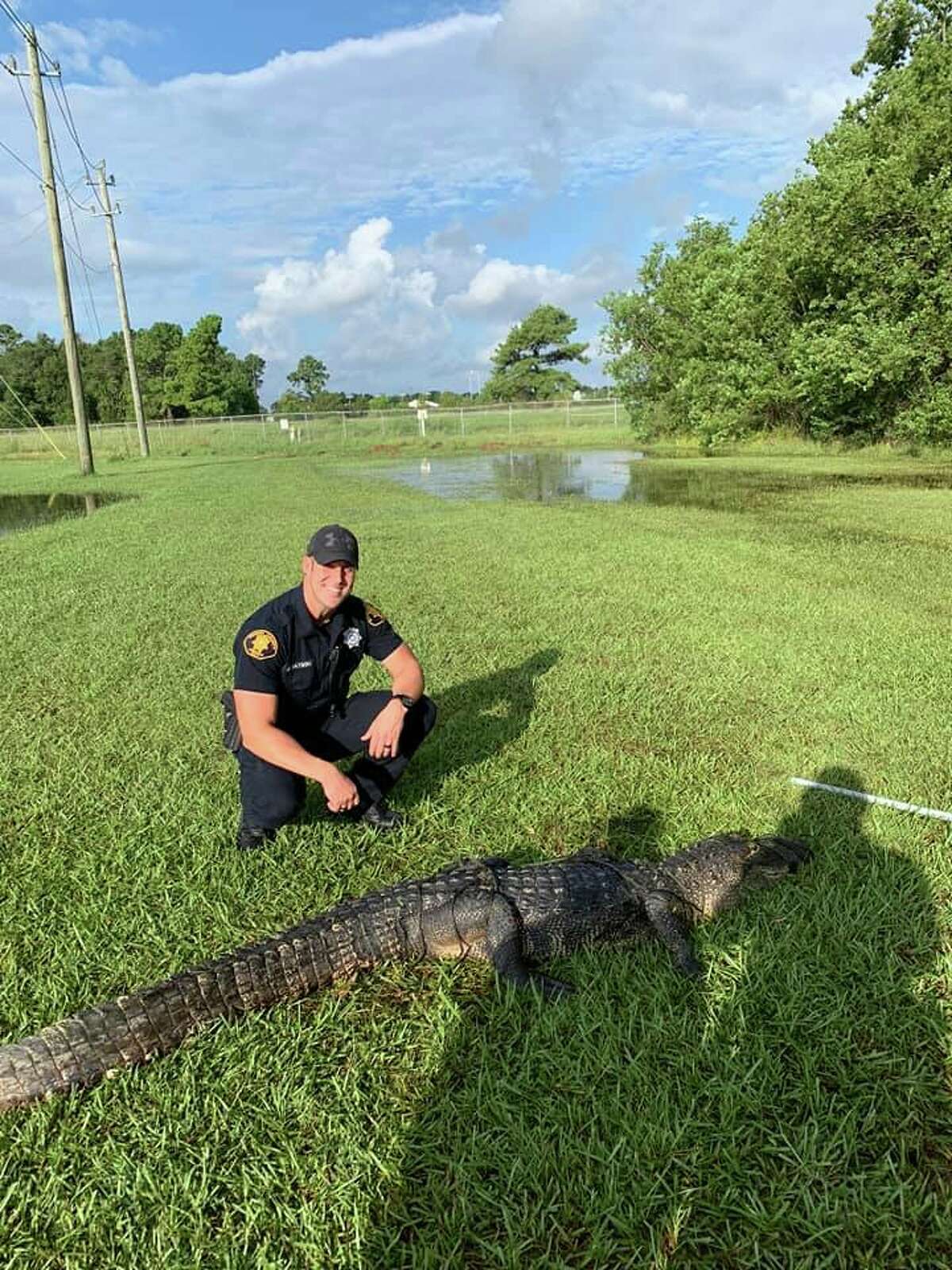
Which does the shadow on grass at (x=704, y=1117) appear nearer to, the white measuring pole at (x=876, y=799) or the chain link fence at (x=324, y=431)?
the white measuring pole at (x=876, y=799)

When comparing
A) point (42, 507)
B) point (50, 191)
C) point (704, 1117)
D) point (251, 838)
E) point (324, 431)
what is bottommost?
point (704, 1117)

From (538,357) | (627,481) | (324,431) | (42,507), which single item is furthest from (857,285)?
(538,357)

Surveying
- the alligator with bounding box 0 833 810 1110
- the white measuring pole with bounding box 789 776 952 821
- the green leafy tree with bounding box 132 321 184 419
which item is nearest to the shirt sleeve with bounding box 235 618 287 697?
the alligator with bounding box 0 833 810 1110

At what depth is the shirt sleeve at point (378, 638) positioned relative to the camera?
3.46m

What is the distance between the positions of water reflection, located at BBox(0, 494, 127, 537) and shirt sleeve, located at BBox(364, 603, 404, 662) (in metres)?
Result: 11.8

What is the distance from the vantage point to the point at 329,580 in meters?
3.19

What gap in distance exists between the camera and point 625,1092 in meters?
2.06

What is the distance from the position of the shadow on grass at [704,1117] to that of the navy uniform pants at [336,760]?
1176mm

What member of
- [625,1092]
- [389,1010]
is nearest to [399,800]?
[389,1010]

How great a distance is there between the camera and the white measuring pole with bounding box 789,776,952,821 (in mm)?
3354

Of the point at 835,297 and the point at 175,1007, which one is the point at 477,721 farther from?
the point at 835,297

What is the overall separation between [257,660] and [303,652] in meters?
0.26

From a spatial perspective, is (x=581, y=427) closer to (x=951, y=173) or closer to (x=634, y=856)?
(x=951, y=173)

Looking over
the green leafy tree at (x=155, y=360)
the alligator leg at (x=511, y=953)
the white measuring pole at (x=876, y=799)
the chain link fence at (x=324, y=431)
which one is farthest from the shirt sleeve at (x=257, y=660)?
the green leafy tree at (x=155, y=360)
